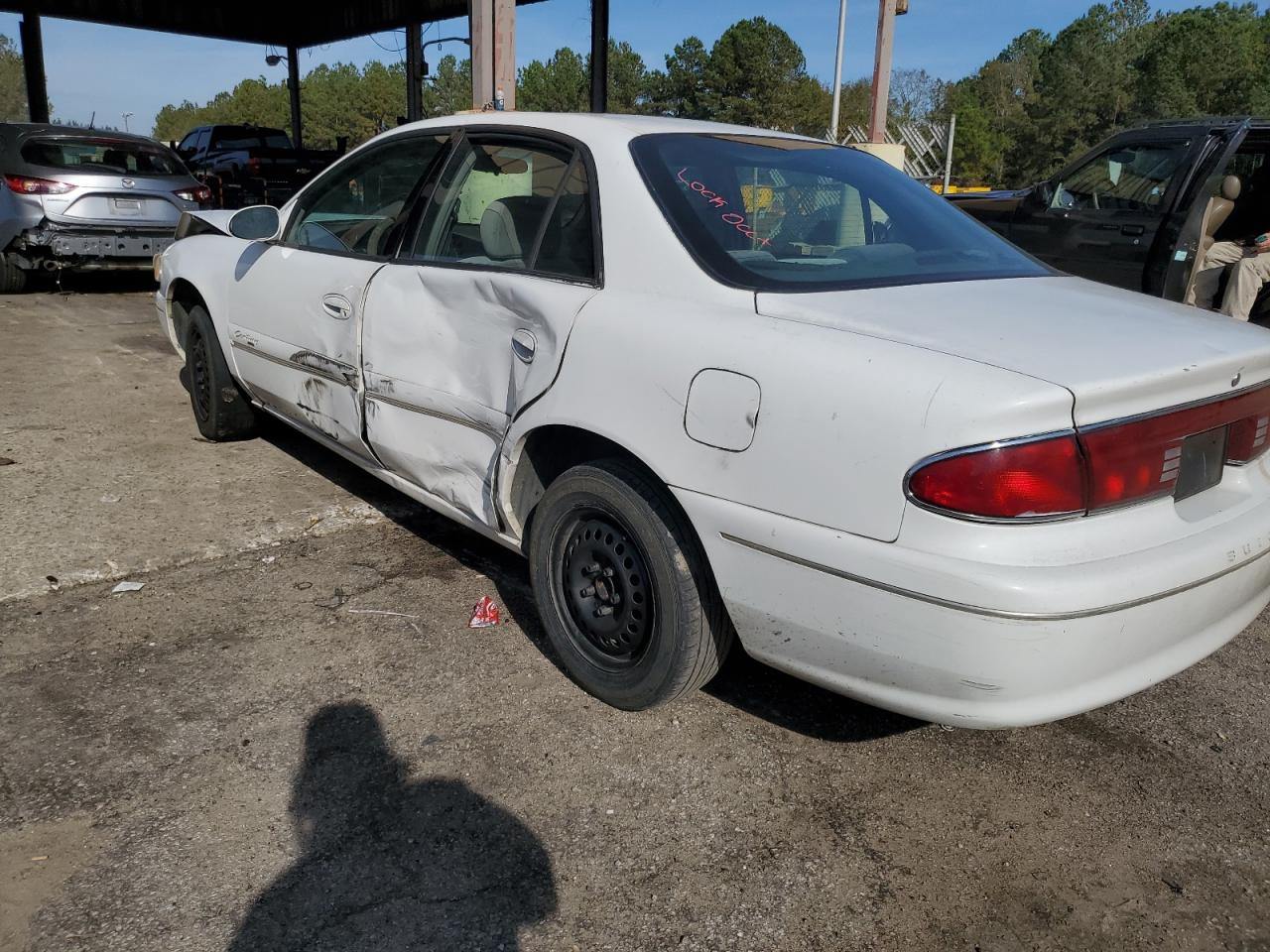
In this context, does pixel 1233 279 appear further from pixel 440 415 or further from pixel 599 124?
pixel 440 415

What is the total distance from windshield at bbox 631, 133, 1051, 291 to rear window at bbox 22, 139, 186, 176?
343 inches

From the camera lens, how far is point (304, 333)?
399cm

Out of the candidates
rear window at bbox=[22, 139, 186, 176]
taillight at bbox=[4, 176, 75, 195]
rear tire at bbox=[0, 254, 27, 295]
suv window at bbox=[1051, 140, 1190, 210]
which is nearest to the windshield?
suv window at bbox=[1051, 140, 1190, 210]

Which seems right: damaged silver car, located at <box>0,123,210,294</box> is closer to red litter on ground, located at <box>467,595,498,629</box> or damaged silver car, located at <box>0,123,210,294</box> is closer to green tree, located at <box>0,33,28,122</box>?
red litter on ground, located at <box>467,595,498,629</box>

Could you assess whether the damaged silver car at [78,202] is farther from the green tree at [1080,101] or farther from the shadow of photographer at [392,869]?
the green tree at [1080,101]

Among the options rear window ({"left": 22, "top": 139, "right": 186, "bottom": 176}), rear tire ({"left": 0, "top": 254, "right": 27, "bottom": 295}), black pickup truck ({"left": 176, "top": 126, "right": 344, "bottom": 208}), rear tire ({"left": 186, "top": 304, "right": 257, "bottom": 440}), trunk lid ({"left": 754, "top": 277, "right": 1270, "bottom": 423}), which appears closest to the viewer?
trunk lid ({"left": 754, "top": 277, "right": 1270, "bottom": 423})

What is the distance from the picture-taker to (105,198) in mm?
9688

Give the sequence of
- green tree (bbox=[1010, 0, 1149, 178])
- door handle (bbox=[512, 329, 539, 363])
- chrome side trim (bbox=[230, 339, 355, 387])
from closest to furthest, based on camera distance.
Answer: door handle (bbox=[512, 329, 539, 363])
chrome side trim (bbox=[230, 339, 355, 387])
green tree (bbox=[1010, 0, 1149, 178])

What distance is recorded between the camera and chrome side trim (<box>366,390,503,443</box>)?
313cm

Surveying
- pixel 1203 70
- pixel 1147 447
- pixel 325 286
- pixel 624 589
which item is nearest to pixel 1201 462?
pixel 1147 447

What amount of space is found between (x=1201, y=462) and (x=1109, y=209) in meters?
5.02

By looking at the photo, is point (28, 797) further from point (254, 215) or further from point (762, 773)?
point (254, 215)

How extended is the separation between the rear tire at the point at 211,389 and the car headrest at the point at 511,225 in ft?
7.10

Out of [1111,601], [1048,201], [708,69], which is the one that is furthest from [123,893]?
[708,69]
